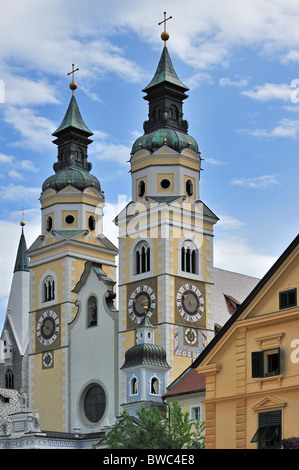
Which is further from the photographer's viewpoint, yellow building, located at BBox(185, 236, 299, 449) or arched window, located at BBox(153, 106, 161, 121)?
arched window, located at BBox(153, 106, 161, 121)

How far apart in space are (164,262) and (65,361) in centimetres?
1015

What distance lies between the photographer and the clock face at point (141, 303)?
65.8 metres

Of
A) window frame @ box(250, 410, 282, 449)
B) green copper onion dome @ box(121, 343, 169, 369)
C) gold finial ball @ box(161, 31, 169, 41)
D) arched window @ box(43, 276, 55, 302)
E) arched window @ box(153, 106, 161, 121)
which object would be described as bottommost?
window frame @ box(250, 410, 282, 449)

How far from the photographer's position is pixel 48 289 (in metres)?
74.2

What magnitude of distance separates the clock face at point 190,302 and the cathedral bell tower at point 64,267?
5.48 meters

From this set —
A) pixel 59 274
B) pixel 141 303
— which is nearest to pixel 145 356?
pixel 141 303

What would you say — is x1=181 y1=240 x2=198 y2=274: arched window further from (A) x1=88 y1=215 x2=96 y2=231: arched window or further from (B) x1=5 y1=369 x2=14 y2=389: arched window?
(B) x1=5 y1=369 x2=14 y2=389: arched window

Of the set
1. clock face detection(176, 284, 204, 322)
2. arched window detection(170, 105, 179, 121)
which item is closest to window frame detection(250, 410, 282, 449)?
clock face detection(176, 284, 204, 322)

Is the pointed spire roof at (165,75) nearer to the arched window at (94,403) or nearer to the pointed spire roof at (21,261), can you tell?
the arched window at (94,403)

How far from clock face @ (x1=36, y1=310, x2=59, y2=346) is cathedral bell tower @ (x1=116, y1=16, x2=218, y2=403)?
6571 mm

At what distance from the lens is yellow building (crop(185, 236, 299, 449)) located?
1505 inches

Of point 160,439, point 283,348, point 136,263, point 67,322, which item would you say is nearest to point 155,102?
point 136,263

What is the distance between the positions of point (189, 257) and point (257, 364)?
28.6 metres

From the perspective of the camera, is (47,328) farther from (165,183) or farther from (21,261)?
(21,261)
